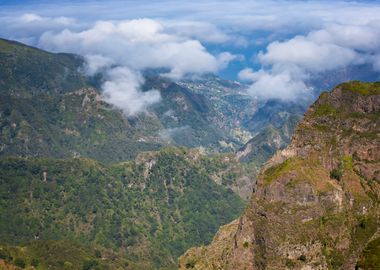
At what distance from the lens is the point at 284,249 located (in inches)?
7249

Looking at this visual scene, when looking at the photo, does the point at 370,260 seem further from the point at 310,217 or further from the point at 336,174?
the point at 336,174

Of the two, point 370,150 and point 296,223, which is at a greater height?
point 370,150

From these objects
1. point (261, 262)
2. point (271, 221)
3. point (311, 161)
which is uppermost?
point (311, 161)

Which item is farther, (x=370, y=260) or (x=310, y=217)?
(x=310, y=217)

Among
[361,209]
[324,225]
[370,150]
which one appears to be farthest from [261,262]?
[370,150]

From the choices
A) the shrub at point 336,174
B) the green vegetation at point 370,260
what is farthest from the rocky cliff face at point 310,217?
the green vegetation at point 370,260

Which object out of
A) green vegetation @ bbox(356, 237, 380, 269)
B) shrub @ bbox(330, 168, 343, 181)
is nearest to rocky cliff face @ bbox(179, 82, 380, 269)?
shrub @ bbox(330, 168, 343, 181)

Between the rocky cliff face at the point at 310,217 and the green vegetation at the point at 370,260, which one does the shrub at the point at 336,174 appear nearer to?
the rocky cliff face at the point at 310,217

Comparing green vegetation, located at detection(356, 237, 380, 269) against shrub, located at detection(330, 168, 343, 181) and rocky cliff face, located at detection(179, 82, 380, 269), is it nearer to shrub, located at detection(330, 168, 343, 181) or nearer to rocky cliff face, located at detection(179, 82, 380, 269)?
rocky cliff face, located at detection(179, 82, 380, 269)

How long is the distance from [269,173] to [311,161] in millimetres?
13931

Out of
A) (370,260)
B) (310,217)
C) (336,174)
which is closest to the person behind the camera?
(370,260)

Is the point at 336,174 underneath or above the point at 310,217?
above

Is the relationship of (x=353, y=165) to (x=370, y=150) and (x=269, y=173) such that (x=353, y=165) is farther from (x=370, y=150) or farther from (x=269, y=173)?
(x=269, y=173)

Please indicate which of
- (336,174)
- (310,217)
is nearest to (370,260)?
(310,217)
